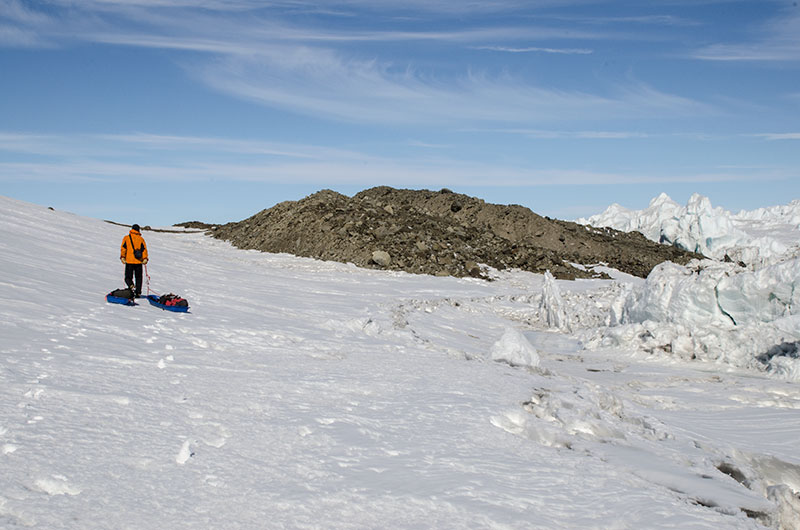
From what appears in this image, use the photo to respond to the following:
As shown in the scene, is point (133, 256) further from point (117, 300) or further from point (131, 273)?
point (117, 300)

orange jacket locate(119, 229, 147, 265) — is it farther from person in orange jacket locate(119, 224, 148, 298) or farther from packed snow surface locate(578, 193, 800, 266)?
packed snow surface locate(578, 193, 800, 266)

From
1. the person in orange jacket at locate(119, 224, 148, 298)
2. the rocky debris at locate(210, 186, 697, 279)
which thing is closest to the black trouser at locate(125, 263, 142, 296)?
the person in orange jacket at locate(119, 224, 148, 298)

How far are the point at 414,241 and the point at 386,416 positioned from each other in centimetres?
2551

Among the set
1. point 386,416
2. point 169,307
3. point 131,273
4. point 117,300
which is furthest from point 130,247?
point 386,416

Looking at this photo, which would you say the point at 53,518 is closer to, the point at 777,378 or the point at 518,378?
the point at 518,378

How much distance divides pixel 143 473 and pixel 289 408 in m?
1.85

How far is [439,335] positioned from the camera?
464 inches

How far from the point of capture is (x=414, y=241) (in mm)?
30750

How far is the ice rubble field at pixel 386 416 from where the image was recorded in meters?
3.44

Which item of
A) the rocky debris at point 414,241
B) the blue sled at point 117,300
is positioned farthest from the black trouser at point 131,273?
the rocky debris at point 414,241

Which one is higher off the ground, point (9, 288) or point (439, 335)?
point (9, 288)

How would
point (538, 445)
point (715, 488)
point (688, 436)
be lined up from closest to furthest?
point (715, 488), point (538, 445), point (688, 436)

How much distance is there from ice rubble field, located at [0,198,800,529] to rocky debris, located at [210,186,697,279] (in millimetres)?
16440

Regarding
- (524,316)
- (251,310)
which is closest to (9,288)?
(251,310)
